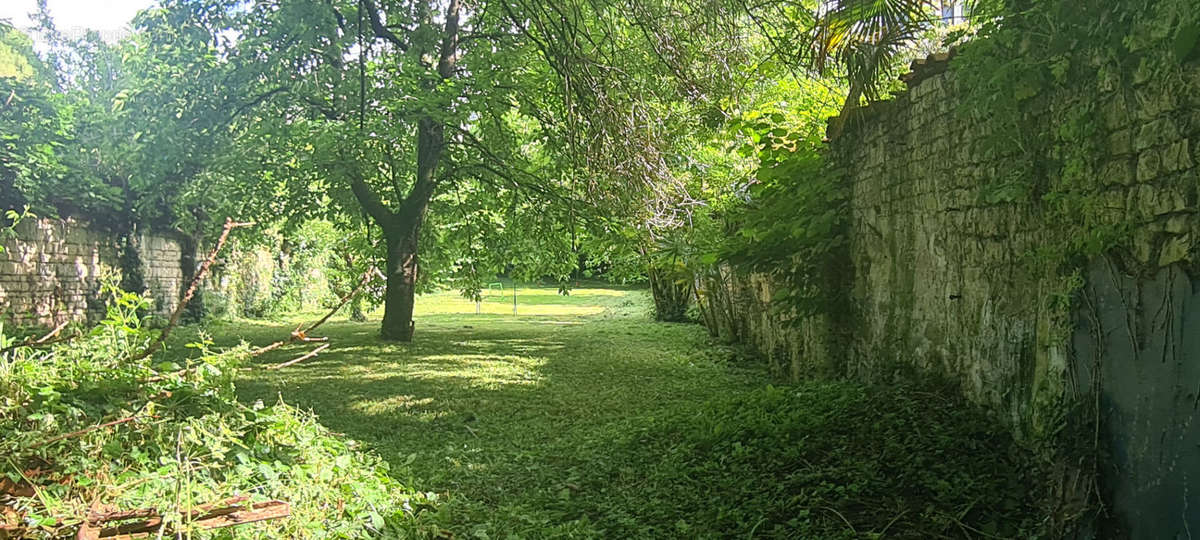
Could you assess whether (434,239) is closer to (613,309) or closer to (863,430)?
(613,309)

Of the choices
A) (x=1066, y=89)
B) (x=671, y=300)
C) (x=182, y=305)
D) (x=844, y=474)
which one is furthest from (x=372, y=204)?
(x=1066, y=89)

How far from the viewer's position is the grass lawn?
3.31 meters

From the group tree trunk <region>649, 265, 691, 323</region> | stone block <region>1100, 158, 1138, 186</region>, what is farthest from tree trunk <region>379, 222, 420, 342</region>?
stone block <region>1100, 158, 1138, 186</region>

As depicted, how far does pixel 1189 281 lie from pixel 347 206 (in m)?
10.2

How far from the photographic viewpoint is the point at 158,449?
9.98 feet

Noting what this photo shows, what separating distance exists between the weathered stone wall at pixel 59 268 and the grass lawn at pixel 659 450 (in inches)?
200

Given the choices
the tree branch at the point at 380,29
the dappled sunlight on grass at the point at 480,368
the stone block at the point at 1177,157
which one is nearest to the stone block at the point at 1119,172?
the stone block at the point at 1177,157

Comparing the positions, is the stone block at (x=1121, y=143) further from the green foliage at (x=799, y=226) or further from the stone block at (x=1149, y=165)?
the green foliage at (x=799, y=226)

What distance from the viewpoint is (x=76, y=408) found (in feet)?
10.1

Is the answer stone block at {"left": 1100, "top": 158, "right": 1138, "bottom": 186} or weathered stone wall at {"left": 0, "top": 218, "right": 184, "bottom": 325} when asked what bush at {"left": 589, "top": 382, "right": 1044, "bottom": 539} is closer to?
stone block at {"left": 1100, "top": 158, "right": 1138, "bottom": 186}

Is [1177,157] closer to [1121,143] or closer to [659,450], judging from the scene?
[1121,143]

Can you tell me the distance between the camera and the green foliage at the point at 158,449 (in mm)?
2625

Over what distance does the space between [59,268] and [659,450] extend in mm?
10741

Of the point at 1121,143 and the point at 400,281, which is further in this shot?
the point at 400,281
